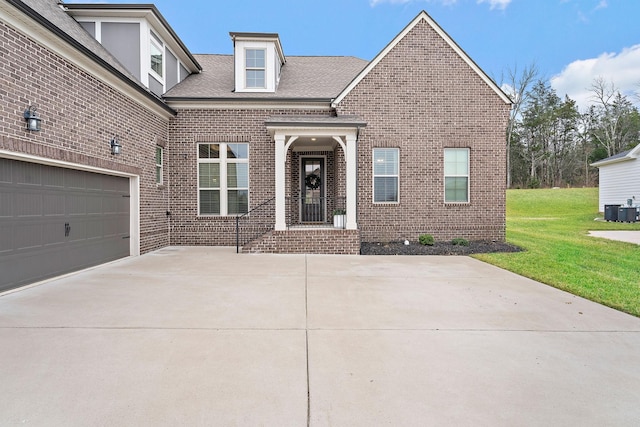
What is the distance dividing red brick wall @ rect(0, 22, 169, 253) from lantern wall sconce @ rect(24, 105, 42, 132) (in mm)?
72

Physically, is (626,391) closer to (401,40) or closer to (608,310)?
(608,310)

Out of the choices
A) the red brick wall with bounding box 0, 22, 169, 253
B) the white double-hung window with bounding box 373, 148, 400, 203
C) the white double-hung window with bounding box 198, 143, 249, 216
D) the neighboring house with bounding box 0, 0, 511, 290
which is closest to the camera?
the red brick wall with bounding box 0, 22, 169, 253

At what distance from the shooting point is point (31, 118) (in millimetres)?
5906

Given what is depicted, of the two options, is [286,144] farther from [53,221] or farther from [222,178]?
[53,221]

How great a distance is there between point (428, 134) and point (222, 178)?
274 inches

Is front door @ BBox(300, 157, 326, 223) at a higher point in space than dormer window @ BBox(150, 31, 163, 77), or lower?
lower

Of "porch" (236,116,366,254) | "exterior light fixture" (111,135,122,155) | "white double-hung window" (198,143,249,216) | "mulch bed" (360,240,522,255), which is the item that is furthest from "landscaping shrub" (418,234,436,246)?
"exterior light fixture" (111,135,122,155)

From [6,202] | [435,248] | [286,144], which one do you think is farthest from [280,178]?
[6,202]

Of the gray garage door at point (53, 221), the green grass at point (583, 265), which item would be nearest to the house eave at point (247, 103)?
the gray garage door at point (53, 221)

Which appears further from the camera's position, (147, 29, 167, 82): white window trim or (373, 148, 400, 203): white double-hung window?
(373, 148, 400, 203): white double-hung window

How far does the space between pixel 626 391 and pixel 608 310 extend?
8.21 ft

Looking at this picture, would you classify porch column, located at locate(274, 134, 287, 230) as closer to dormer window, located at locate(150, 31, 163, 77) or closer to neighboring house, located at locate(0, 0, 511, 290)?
neighboring house, located at locate(0, 0, 511, 290)

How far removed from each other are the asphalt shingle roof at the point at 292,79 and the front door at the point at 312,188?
2450 mm

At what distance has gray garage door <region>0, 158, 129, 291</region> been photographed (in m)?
5.71
